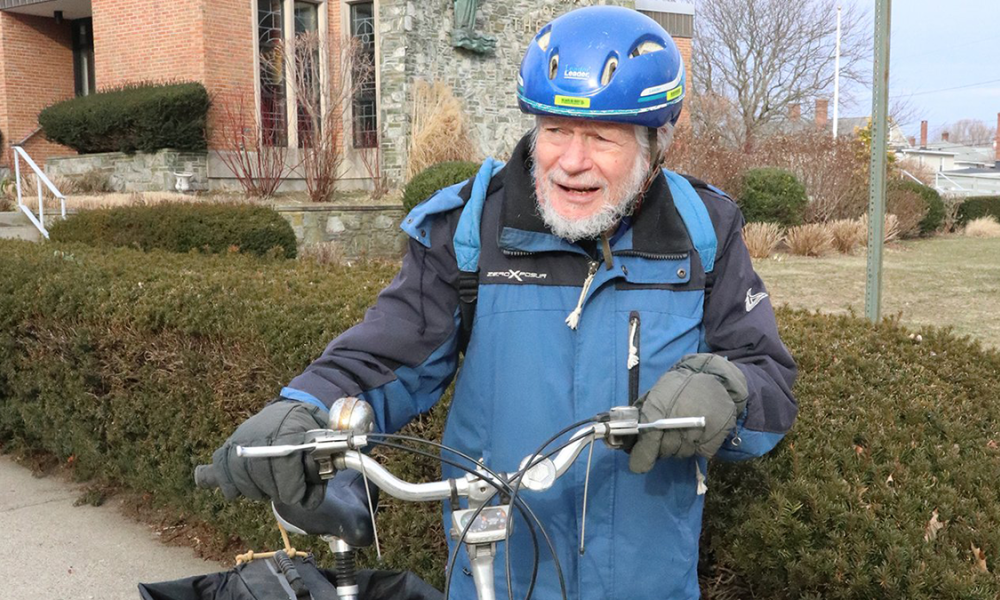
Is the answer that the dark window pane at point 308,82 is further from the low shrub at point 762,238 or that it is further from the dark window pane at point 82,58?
the low shrub at point 762,238

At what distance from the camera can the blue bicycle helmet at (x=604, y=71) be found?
2.04m

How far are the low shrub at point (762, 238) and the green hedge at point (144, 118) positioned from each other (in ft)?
31.9

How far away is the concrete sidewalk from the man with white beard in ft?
9.87

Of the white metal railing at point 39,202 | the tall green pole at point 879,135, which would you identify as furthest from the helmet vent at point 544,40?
the white metal railing at point 39,202

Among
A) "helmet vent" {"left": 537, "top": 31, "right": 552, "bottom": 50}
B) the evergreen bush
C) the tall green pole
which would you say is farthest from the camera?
the evergreen bush

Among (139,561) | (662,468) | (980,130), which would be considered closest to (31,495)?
(139,561)

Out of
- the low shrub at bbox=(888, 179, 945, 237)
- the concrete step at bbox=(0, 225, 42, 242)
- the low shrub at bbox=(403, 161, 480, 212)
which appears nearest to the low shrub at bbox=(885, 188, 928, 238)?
the low shrub at bbox=(888, 179, 945, 237)

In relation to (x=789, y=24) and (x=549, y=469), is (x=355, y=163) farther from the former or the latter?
(x=789, y=24)

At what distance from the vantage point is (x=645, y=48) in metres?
2.13

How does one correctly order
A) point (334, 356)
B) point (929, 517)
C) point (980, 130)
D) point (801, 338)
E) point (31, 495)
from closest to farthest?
1. point (334, 356)
2. point (929, 517)
3. point (801, 338)
4. point (31, 495)
5. point (980, 130)

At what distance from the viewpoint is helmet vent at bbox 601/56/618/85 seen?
80.5 inches

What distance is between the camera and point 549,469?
5.89 ft

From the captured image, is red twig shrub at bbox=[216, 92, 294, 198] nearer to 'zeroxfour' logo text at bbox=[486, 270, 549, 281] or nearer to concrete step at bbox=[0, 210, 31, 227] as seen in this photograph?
concrete step at bbox=[0, 210, 31, 227]

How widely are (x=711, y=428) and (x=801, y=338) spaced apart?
2.21 m
